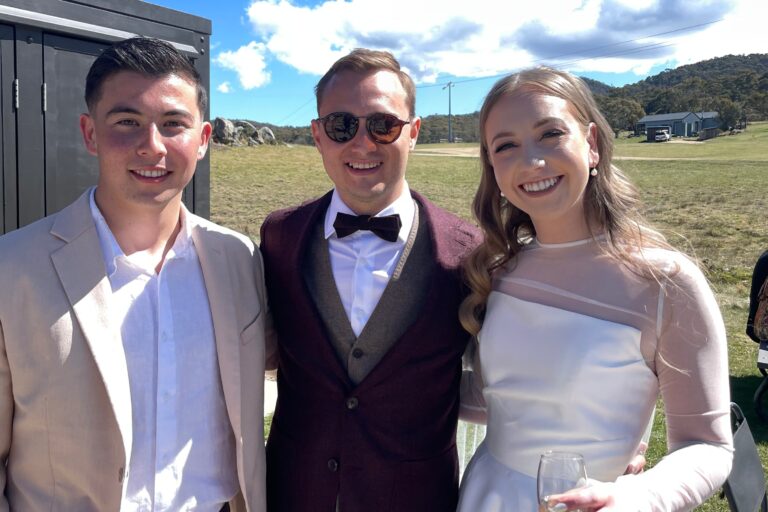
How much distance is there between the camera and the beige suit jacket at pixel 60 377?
1.87 meters

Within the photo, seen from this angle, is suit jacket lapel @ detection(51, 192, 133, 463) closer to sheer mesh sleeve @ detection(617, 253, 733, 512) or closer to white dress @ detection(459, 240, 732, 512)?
white dress @ detection(459, 240, 732, 512)

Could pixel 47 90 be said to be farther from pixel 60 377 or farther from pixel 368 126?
pixel 60 377

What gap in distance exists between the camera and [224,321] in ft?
7.18

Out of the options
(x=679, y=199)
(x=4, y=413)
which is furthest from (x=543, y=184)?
(x=679, y=199)

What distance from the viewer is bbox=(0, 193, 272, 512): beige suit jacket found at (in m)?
1.87

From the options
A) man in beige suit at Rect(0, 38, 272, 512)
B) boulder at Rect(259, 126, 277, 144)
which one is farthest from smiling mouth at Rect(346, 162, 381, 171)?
boulder at Rect(259, 126, 277, 144)

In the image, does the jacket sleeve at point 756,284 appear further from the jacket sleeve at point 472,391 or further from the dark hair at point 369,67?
the dark hair at point 369,67

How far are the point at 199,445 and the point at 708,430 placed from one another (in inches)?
59.9

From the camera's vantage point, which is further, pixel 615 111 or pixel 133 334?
pixel 615 111

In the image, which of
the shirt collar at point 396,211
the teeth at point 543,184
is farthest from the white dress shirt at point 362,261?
the teeth at point 543,184

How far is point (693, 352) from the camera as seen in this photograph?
1929 millimetres

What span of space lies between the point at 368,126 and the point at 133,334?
3.72ft

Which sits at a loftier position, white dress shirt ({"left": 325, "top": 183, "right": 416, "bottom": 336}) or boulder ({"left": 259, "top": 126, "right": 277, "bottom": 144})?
boulder ({"left": 259, "top": 126, "right": 277, "bottom": 144})

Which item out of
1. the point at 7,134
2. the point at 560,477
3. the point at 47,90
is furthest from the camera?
the point at 47,90
